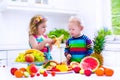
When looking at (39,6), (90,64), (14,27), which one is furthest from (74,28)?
(14,27)

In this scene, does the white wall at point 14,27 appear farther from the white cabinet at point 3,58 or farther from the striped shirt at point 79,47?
the striped shirt at point 79,47

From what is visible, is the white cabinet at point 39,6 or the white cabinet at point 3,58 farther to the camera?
the white cabinet at point 39,6

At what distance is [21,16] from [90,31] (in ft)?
3.52

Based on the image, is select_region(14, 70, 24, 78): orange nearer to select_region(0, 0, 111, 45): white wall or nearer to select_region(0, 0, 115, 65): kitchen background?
select_region(0, 0, 115, 65): kitchen background

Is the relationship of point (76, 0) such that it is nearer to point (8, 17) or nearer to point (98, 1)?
point (98, 1)

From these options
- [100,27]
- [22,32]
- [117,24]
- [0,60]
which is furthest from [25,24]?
[117,24]

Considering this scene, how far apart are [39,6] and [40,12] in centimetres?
22

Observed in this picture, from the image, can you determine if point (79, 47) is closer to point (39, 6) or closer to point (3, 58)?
point (3, 58)

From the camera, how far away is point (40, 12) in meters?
3.78

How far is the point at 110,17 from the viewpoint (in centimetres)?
375

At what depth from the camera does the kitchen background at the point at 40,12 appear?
3488 millimetres

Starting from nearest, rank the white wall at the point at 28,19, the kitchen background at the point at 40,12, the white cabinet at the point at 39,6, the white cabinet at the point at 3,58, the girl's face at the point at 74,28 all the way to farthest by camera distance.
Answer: the girl's face at the point at 74,28 → the white cabinet at the point at 3,58 → the white cabinet at the point at 39,6 → the kitchen background at the point at 40,12 → the white wall at the point at 28,19

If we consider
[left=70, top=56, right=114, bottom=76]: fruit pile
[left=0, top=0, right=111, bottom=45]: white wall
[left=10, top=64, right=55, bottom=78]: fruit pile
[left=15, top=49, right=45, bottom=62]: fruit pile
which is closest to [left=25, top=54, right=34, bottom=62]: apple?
[left=15, top=49, right=45, bottom=62]: fruit pile

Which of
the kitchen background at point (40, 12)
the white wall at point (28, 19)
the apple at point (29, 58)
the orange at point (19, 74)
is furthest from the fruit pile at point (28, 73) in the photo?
the white wall at point (28, 19)
